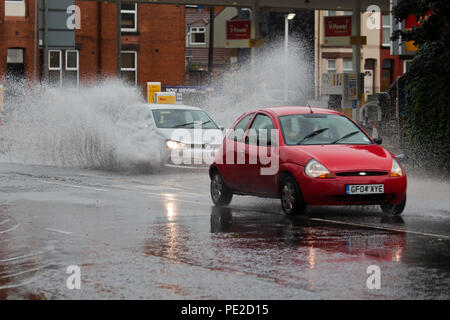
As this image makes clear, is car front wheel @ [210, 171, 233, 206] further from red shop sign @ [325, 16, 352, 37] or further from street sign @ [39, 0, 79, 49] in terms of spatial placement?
red shop sign @ [325, 16, 352, 37]

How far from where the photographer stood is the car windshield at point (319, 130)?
46.5 ft

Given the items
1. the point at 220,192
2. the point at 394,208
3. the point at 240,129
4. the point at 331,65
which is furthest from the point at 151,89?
the point at 394,208

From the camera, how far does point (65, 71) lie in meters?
59.0

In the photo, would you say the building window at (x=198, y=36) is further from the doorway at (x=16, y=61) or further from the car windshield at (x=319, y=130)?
the car windshield at (x=319, y=130)

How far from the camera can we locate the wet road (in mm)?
7961

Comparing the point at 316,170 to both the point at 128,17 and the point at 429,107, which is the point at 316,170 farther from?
the point at 128,17

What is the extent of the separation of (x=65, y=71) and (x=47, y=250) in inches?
1957

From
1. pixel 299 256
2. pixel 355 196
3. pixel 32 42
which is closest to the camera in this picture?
pixel 299 256

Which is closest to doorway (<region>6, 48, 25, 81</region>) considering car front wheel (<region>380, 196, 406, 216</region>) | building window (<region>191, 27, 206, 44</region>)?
building window (<region>191, 27, 206, 44</region>)

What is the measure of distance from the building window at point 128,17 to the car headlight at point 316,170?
4791 centimetres

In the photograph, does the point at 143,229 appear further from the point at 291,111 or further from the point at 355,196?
the point at 291,111
